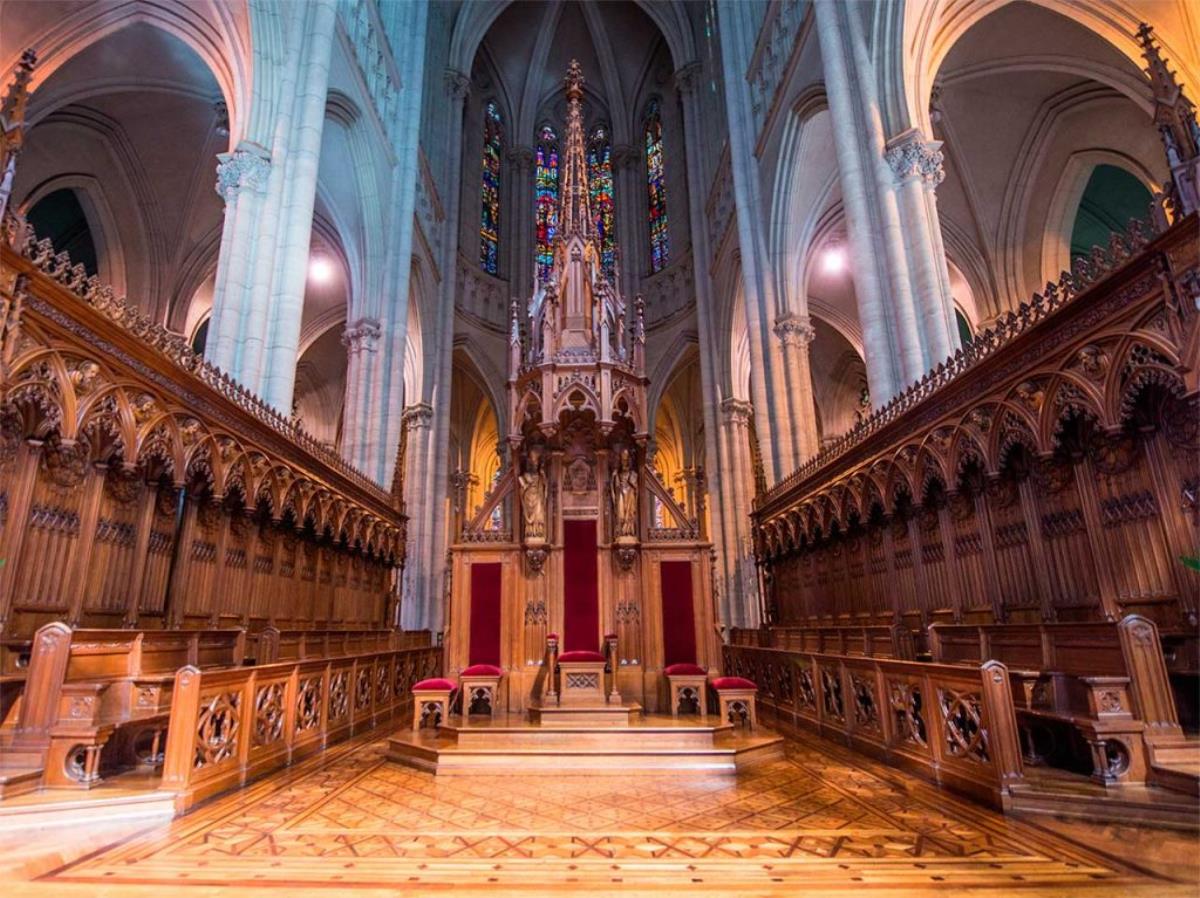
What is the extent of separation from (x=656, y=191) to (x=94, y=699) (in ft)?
85.2

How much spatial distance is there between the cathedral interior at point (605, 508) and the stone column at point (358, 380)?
116 mm

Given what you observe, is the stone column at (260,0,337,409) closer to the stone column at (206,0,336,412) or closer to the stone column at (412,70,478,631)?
the stone column at (206,0,336,412)

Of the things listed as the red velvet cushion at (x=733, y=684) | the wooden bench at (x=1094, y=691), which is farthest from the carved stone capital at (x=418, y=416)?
the wooden bench at (x=1094, y=691)

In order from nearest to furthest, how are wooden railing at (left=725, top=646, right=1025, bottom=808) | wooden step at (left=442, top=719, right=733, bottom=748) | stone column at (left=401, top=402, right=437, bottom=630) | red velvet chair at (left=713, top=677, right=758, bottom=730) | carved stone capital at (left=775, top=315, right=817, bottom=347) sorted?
wooden railing at (left=725, top=646, right=1025, bottom=808) < wooden step at (left=442, top=719, right=733, bottom=748) < red velvet chair at (left=713, top=677, right=758, bottom=730) < carved stone capital at (left=775, top=315, right=817, bottom=347) < stone column at (left=401, top=402, right=437, bottom=630)

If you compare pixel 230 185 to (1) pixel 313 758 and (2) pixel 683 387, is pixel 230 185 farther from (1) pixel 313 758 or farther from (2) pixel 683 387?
(2) pixel 683 387

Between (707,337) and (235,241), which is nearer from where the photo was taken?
(235,241)

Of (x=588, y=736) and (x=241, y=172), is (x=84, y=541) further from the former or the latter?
(x=241, y=172)

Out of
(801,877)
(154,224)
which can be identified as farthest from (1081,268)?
(154,224)

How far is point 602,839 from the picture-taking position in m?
3.41

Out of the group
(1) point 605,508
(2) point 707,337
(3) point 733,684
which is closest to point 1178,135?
(3) point 733,684

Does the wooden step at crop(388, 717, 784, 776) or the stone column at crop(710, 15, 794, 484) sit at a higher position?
the stone column at crop(710, 15, 794, 484)

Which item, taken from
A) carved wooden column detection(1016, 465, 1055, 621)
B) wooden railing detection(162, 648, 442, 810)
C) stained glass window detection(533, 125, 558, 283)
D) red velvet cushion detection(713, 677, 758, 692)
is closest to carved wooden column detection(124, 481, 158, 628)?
wooden railing detection(162, 648, 442, 810)

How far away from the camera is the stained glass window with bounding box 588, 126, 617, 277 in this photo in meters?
26.7

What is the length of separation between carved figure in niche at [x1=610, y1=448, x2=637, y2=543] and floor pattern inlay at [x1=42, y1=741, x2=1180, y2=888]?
12.6 ft
